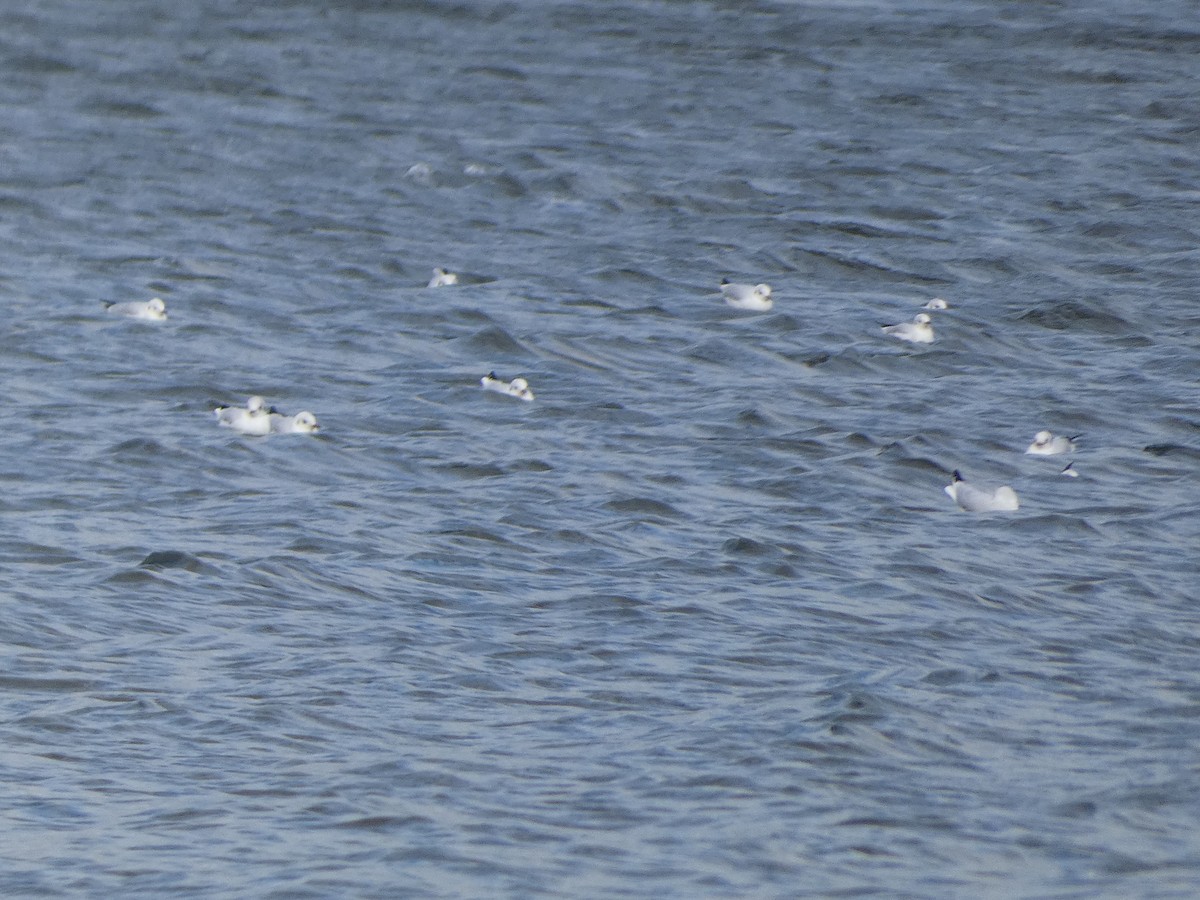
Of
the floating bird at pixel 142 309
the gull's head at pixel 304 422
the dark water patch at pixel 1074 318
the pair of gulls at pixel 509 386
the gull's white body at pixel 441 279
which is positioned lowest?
the dark water patch at pixel 1074 318

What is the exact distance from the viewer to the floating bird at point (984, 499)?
15.2 m

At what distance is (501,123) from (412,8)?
19.2 feet

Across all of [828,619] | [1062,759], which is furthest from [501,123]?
[1062,759]

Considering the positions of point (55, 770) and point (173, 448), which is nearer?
point (55, 770)

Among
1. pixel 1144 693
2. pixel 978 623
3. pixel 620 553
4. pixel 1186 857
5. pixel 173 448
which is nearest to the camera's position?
pixel 1186 857

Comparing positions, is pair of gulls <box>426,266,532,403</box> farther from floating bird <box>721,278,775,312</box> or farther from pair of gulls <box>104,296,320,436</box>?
floating bird <box>721,278,775,312</box>

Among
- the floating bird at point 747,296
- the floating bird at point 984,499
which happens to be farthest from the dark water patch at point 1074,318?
the floating bird at point 984,499

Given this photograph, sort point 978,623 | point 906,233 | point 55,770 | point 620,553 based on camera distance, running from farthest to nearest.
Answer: point 906,233 → point 620,553 → point 978,623 → point 55,770

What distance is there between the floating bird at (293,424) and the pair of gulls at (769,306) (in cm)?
533

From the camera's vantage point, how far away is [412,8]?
33.1m

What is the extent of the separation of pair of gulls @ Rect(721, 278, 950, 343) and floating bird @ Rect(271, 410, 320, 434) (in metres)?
5.33

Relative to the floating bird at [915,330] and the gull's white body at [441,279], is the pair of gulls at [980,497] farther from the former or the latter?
the gull's white body at [441,279]

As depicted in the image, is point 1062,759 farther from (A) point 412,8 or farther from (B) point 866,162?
(A) point 412,8

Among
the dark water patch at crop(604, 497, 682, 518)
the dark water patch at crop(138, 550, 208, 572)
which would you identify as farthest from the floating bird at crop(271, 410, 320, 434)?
the dark water patch at crop(138, 550, 208, 572)
